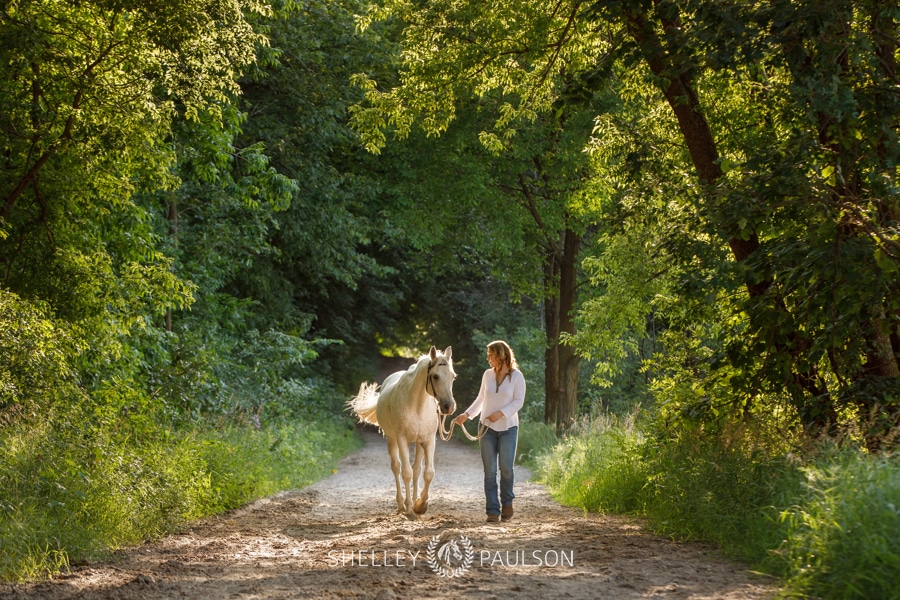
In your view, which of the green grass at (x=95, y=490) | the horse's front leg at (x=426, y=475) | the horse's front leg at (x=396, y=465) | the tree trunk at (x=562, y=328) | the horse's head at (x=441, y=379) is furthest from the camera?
the tree trunk at (x=562, y=328)

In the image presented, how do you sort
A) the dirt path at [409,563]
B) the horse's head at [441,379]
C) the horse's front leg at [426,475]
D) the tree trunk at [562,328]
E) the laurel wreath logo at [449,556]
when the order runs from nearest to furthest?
the dirt path at [409,563]
the laurel wreath logo at [449,556]
the horse's head at [441,379]
the horse's front leg at [426,475]
the tree trunk at [562,328]

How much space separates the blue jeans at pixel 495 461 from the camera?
10.5 meters

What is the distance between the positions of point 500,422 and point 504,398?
0.29 m

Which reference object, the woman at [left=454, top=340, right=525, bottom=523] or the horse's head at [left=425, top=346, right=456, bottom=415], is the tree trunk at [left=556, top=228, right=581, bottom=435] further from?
the horse's head at [left=425, top=346, right=456, bottom=415]

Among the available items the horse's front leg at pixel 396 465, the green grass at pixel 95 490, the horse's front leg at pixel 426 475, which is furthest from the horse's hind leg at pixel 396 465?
the green grass at pixel 95 490

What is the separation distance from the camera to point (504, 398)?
412 inches

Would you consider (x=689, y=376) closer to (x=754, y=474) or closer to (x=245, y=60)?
(x=754, y=474)

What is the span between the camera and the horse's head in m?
10.2

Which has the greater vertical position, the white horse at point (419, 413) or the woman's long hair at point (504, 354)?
the woman's long hair at point (504, 354)

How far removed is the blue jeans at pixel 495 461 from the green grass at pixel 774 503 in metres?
1.60

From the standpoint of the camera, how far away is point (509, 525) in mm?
9883

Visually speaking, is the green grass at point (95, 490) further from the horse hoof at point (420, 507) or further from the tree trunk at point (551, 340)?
the tree trunk at point (551, 340)

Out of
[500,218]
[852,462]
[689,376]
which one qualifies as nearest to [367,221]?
[500,218]

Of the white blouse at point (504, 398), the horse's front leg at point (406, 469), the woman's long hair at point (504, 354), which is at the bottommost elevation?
the horse's front leg at point (406, 469)
